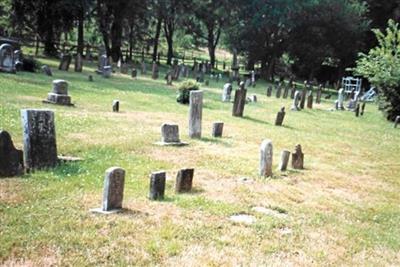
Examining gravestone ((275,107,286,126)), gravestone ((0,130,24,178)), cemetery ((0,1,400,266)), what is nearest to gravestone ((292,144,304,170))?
cemetery ((0,1,400,266))

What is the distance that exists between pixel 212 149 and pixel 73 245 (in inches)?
281

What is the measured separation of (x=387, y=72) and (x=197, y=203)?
68.0 ft

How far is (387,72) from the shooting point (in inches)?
1028

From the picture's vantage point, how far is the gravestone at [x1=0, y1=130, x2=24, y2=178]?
8020 millimetres

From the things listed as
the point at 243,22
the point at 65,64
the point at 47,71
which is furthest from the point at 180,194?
the point at 243,22

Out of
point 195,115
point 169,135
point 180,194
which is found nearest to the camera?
point 180,194

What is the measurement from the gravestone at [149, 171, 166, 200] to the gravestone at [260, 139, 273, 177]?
2.92 metres

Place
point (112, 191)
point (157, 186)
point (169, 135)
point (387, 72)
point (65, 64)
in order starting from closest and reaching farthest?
point (112, 191), point (157, 186), point (169, 135), point (387, 72), point (65, 64)

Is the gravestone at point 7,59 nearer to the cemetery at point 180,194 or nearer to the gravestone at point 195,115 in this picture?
the cemetery at point 180,194

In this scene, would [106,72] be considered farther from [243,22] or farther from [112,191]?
[112,191]

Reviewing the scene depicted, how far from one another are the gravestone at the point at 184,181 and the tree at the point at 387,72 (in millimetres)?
19923

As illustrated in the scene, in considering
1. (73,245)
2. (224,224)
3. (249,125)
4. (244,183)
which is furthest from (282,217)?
(249,125)

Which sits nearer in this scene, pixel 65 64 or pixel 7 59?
pixel 7 59

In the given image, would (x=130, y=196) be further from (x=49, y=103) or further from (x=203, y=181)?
(x=49, y=103)
